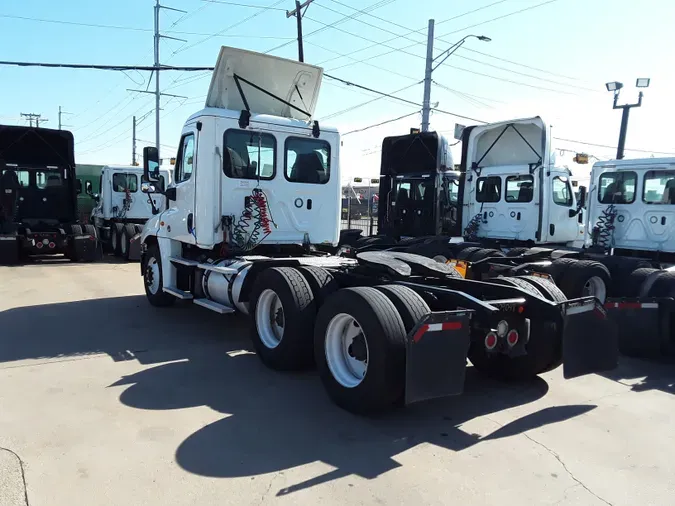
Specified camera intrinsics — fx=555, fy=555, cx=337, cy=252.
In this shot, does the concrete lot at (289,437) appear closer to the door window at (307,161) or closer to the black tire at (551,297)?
the black tire at (551,297)

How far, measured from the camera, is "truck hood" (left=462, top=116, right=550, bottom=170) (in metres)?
11.1

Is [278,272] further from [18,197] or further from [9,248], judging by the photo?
[18,197]

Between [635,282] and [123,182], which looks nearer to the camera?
[635,282]

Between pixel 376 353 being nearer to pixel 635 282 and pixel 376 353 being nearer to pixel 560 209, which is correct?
pixel 635 282

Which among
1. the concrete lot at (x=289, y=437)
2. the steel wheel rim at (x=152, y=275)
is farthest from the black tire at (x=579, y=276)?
the steel wheel rim at (x=152, y=275)

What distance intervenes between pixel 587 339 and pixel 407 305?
1.72 m

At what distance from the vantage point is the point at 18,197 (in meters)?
15.8

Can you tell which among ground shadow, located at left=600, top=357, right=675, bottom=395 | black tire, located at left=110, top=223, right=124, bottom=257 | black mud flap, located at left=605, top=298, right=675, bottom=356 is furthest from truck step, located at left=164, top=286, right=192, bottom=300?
black tire, located at left=110, top=223, right=124, bottom=257

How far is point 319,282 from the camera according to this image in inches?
228

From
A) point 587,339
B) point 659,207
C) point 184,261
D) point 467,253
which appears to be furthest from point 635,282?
point 184,261

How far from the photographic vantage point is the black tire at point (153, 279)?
9.05 metres

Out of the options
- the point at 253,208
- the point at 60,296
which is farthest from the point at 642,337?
the point at 60,296

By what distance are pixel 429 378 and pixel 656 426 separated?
208 centimetres

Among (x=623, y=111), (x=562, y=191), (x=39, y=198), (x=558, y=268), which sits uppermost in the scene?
(x=623, y=111)
